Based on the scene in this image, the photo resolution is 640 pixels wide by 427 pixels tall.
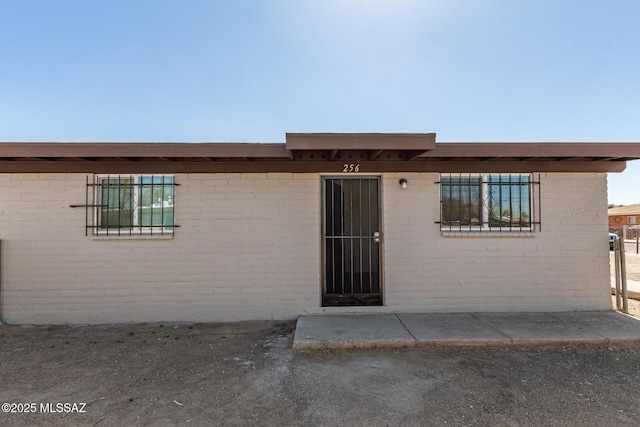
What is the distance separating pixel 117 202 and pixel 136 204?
0.28 m

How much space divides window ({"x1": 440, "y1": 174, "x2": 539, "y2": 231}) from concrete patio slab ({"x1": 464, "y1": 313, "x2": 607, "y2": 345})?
130 centimetres

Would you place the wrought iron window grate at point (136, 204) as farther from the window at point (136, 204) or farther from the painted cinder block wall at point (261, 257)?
the painted cinder block wall at point (261, 257)

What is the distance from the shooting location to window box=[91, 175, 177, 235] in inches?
200

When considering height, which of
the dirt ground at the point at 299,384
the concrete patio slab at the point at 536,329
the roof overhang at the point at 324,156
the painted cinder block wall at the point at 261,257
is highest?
the roof overhang at the point at 324,156

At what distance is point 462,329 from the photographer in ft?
14.4

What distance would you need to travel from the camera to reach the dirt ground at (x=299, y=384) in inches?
105

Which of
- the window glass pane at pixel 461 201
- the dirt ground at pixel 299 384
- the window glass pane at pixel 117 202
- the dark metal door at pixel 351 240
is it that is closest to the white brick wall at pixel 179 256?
the window glass pane at pixel 117 202

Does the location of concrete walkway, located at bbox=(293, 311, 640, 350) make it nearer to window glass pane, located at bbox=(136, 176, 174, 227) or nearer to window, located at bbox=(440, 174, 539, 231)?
window, located at bbox=(440, 174, 539, 231)

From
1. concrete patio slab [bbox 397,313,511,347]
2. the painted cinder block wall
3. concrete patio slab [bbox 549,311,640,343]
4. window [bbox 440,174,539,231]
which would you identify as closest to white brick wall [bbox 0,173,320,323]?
the painted cinder block wall

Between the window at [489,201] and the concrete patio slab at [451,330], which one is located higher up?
the window at [489,201]

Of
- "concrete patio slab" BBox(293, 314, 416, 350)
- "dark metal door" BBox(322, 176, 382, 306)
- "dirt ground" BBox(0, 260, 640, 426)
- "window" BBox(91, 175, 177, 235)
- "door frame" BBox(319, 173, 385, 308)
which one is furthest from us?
"dark metal door" BBox(322, 176, 382, 306)

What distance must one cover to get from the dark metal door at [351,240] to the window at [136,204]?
7.81 ft

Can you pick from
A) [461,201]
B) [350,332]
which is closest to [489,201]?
[461,201]

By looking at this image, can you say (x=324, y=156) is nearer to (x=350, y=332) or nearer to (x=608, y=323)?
(x=350, y=332)
